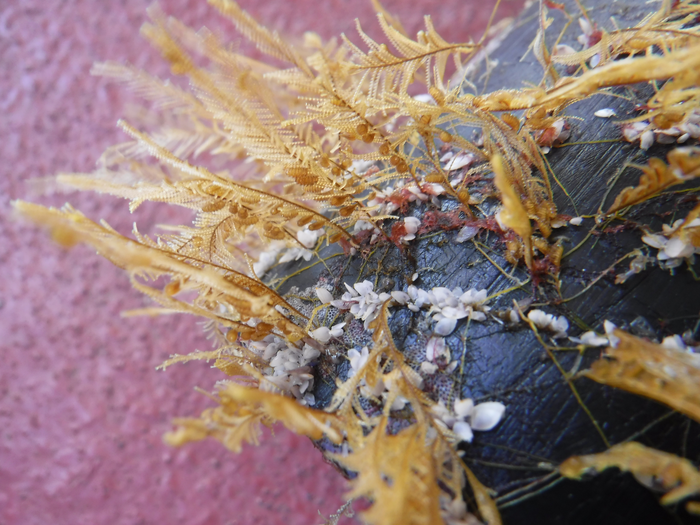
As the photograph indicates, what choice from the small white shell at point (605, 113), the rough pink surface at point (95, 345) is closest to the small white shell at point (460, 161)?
the small white shell at point (605, 113)

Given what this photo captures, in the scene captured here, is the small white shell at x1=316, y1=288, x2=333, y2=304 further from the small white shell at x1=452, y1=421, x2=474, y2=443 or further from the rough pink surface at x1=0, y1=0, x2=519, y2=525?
the rough pink surface at x1=0, y1=0, x2=519, y2=525

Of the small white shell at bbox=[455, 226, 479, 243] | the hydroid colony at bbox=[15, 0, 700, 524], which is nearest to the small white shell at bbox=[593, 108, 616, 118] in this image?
the hydroid colony at bbox=[15, 0, 700, 524]

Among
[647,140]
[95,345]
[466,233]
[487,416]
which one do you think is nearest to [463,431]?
[487,416]

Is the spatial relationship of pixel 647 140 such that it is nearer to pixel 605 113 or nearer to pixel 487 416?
pixel 605 113

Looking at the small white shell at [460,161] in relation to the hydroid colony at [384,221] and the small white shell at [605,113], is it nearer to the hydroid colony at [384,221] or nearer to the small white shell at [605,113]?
the hydroid colony at [384,221]

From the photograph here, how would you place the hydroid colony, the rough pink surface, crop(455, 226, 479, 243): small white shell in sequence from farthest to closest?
the rough pink surface → crop(455, 226, 479, 243): small white shell → the hydroid colony
